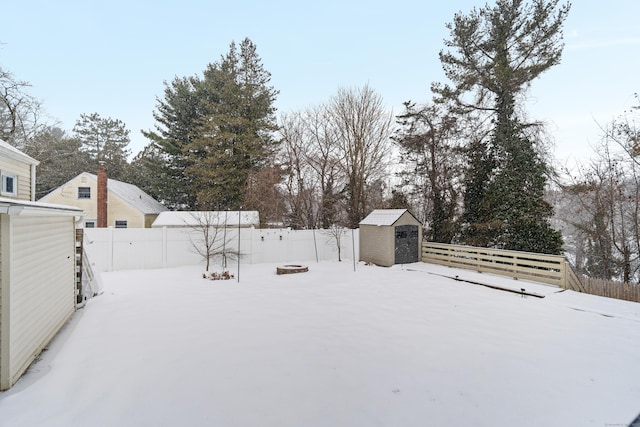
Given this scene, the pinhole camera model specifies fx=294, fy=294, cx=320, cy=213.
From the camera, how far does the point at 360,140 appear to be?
15281mm

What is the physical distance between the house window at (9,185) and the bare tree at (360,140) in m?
12.1

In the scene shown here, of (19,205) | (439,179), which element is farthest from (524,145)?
(19,205)

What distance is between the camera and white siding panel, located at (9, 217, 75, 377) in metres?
3.21

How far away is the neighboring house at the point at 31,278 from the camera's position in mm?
2979

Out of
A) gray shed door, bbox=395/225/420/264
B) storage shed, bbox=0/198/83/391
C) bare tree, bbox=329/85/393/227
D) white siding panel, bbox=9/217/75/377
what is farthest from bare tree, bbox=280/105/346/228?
storage shed, bbox=0/198/83/391

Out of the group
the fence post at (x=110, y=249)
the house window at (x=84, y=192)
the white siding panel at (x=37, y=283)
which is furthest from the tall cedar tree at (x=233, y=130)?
the white siding panel at (x=37, y=283)

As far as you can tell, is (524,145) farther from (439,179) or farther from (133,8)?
(133,8)

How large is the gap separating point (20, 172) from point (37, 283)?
178 inches

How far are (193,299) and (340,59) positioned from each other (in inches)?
516

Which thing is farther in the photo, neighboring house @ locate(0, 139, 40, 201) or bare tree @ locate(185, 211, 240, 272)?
bare tree @ locate(185, 211, 240, 272)

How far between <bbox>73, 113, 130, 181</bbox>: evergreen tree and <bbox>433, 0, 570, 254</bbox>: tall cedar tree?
25.8 metres

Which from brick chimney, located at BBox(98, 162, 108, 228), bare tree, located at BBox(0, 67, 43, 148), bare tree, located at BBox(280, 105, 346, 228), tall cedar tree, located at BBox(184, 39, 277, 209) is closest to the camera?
bare tree, located at BBox(0, 67, 43, 148)

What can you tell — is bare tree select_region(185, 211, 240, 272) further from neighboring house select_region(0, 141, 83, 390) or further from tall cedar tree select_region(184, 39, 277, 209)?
tall cedar tree select_region(184, 39, 277, 209)

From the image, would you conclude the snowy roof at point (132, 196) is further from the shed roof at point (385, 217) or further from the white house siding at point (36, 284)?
the shed roof at point (385, 217)
